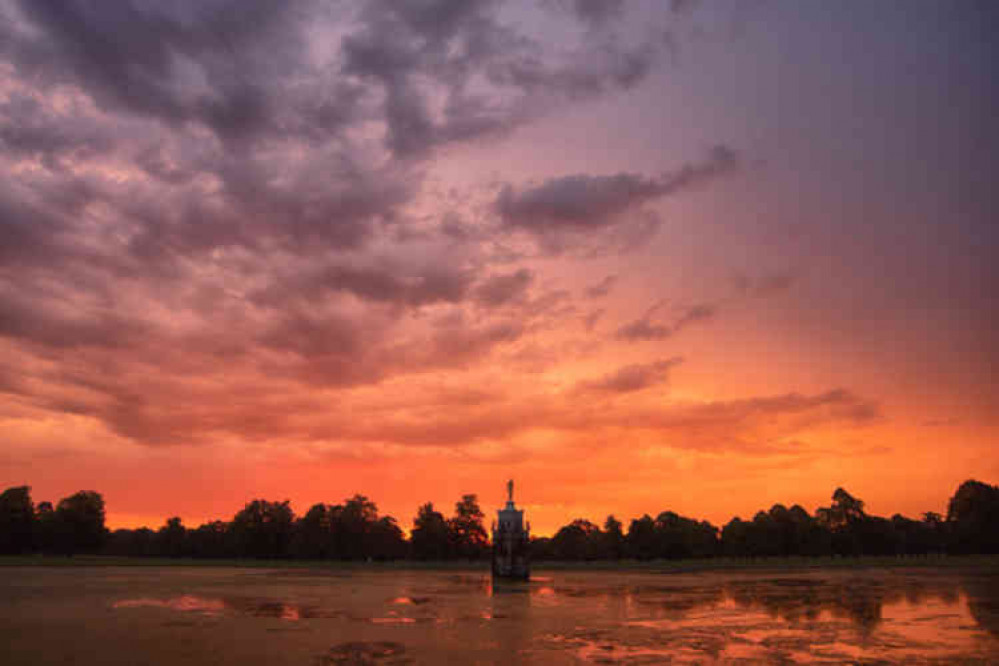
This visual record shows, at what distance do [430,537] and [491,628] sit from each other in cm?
11690

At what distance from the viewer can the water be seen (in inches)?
902

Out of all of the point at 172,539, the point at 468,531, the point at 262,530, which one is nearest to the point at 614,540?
the point at 468,531

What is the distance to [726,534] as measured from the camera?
16212 cm

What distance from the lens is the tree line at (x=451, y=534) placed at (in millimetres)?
125688

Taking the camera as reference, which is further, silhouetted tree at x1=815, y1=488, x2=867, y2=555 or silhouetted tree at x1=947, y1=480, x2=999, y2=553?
silhouetted tree at x1=815, y1=488, x2=867, y2=555

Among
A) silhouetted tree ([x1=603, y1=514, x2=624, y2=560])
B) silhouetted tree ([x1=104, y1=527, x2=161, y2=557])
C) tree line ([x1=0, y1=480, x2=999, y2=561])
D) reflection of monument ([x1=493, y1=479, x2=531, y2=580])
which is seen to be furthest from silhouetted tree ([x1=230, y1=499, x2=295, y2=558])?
reflection of monument ([x1=493, y1=479, x2=531, y2=580])

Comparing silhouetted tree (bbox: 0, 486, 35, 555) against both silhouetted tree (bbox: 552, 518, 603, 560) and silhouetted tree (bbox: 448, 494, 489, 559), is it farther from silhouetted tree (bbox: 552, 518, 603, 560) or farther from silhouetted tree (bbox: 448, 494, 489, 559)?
silhouetted tree (bbox: 552, 518, 603, 560)

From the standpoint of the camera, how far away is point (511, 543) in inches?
2901

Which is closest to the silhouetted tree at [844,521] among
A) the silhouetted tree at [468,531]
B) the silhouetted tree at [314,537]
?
the silhouetted tree at [468,531]

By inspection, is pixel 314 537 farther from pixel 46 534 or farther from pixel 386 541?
pixel 46 534

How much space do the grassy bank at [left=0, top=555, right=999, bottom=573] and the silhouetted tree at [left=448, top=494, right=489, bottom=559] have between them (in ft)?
9.59

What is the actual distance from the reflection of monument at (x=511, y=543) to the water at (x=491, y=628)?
75.0ft

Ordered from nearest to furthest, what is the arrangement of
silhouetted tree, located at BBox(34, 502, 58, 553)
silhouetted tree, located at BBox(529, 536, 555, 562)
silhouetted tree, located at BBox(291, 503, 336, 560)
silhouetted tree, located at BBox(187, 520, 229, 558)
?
1. silhouetted tree, located at BBox(34, 502, 58, 553)
2. silhouetted tree, located at BBox(291, 503, 336, 560)
3. silhouetted tree, located at BBox(187, 520, 229, 558)
4. silhouetted tree, located at BBox(529, 536, 555, 562)

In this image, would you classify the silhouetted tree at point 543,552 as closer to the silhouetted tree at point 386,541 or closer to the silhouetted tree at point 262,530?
the silhouetted tree at point 386,541
